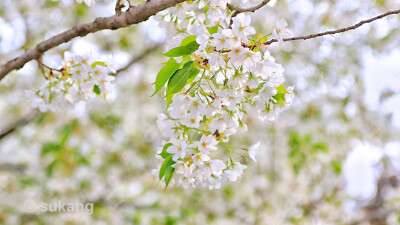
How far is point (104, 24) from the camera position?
107cm

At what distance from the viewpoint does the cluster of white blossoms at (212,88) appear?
839mm

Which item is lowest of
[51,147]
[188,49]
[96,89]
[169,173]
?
[169,173]

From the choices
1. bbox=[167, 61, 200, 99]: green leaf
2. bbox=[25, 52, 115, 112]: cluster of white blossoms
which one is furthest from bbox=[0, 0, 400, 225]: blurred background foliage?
bbox=[167, 61, 200, 99]: green leaf

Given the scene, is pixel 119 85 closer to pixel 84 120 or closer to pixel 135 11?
pixel 84 120

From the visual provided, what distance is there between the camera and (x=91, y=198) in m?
3.74

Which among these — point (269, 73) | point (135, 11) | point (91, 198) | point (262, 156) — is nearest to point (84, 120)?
point (91, 198)

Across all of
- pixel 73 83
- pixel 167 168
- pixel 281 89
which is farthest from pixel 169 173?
pixel 73 83

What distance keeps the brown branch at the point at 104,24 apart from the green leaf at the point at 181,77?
0.52 ft

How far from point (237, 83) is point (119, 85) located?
315 centimetres

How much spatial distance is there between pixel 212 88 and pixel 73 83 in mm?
586
